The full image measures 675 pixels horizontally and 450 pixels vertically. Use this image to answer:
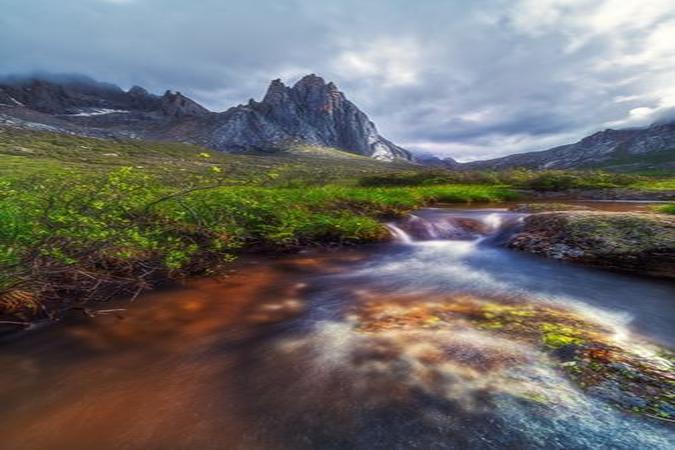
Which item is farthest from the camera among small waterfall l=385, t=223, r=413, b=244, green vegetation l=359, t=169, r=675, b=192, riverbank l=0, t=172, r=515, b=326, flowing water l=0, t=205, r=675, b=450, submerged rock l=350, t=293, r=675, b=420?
green vegetation l=359, t=169, r=675, b=192

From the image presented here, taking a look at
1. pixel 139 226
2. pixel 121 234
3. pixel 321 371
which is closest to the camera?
pixel 321 371

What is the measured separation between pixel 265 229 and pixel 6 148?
479ft

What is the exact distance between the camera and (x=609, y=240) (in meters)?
10.7

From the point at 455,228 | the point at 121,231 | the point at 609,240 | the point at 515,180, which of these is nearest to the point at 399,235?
the point at 455,228

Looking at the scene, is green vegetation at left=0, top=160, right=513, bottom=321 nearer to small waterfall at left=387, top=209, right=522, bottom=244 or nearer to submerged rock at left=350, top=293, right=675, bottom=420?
small waterfall at left=387, top=209, right=522, bottom=244

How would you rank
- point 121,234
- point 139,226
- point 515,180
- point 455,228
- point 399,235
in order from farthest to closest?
point 515,180
point 455,228
point 399,235
point 139,226
point 121,234

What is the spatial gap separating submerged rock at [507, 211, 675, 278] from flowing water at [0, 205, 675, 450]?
726 mm

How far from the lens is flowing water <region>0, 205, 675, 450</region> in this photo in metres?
4.12

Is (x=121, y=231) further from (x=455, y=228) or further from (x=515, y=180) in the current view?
(x=515, y=180)

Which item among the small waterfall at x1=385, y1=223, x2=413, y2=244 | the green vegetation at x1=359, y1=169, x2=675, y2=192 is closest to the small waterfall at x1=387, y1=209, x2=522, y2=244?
the small waterfall at x1=385, y1=223, x2=413, y2=244

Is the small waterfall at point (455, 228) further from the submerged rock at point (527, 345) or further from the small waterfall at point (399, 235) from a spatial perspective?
the submerged rock at point (527, 345)

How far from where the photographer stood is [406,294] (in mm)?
8695

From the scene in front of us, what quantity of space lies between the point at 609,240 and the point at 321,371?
9.17 metres

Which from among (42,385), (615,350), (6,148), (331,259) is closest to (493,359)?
(615,350)
